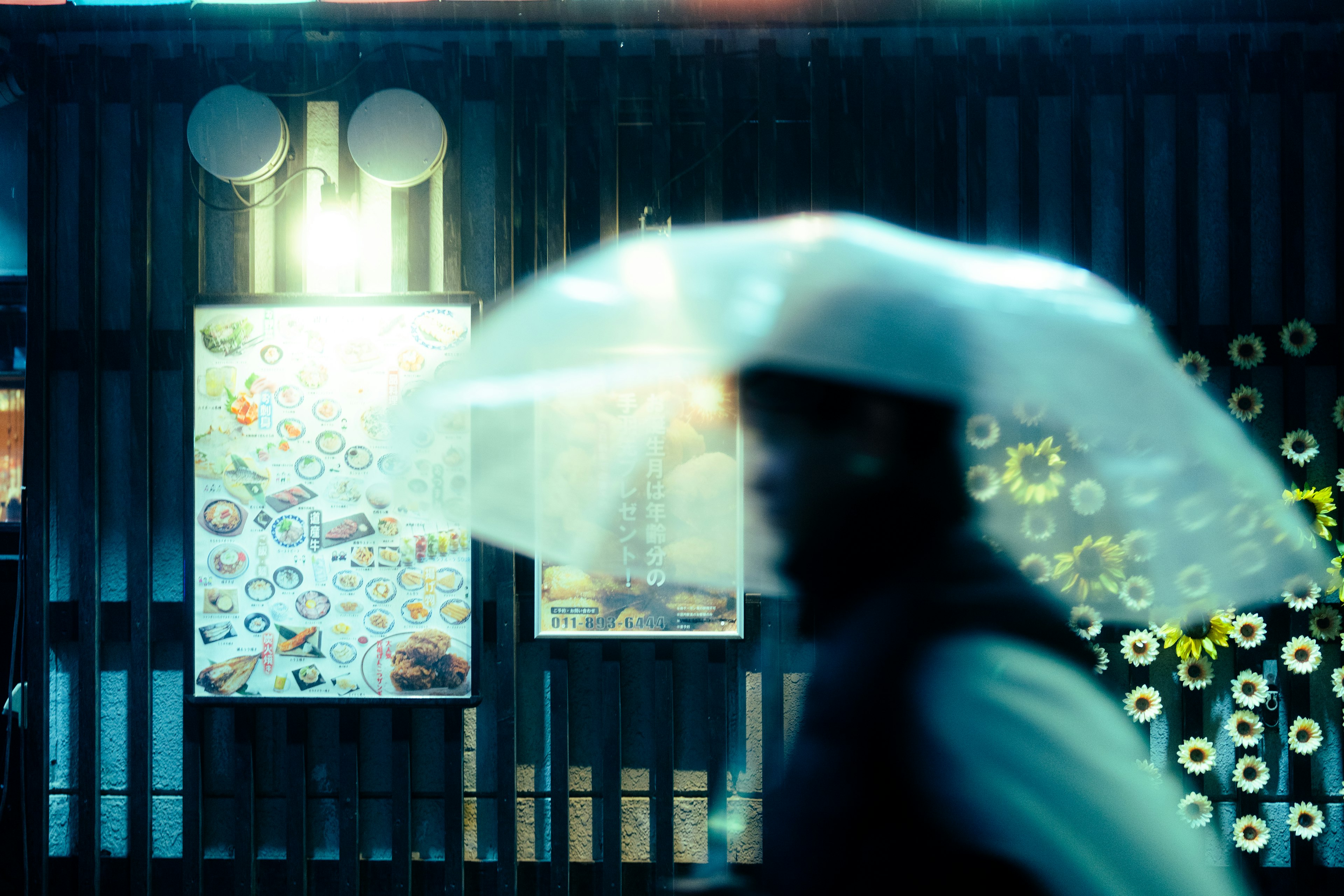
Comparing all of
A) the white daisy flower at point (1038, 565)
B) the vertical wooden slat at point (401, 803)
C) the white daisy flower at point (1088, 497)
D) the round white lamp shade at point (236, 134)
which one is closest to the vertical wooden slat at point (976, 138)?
the white daisy flower at point (1088, 497)

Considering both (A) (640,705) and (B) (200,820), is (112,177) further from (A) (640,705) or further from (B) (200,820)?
(A) (640,705)

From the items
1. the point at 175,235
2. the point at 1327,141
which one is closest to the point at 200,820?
the point at 175,235

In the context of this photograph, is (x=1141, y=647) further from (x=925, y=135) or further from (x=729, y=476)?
(x=925, y=135)

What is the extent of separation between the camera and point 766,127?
3148mm

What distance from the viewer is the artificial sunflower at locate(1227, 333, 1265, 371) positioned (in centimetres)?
315

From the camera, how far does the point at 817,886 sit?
1346mm

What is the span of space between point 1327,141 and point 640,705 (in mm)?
3799

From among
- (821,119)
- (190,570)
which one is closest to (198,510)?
(190,570)

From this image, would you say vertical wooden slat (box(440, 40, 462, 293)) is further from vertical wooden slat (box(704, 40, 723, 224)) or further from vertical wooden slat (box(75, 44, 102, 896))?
vertical wooden slat (box(75, 44, 102, 896))

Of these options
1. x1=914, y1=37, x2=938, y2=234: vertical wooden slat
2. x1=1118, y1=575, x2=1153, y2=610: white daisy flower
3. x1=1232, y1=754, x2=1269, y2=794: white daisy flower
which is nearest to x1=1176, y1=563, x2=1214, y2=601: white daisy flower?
x1=1118, y1=575, x2=1153, y2=610: white daisy flower

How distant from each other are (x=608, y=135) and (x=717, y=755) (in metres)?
2.60

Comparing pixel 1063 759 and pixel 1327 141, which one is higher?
pixel 1327 141

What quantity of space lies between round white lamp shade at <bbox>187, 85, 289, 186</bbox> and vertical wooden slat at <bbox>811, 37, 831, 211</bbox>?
87.3 inches

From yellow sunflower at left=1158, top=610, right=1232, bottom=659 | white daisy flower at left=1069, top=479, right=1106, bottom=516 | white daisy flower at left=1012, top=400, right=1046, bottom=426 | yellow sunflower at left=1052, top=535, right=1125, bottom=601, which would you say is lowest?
yellow sunflower at left=1158, top=610, right=1232, bottom=659
